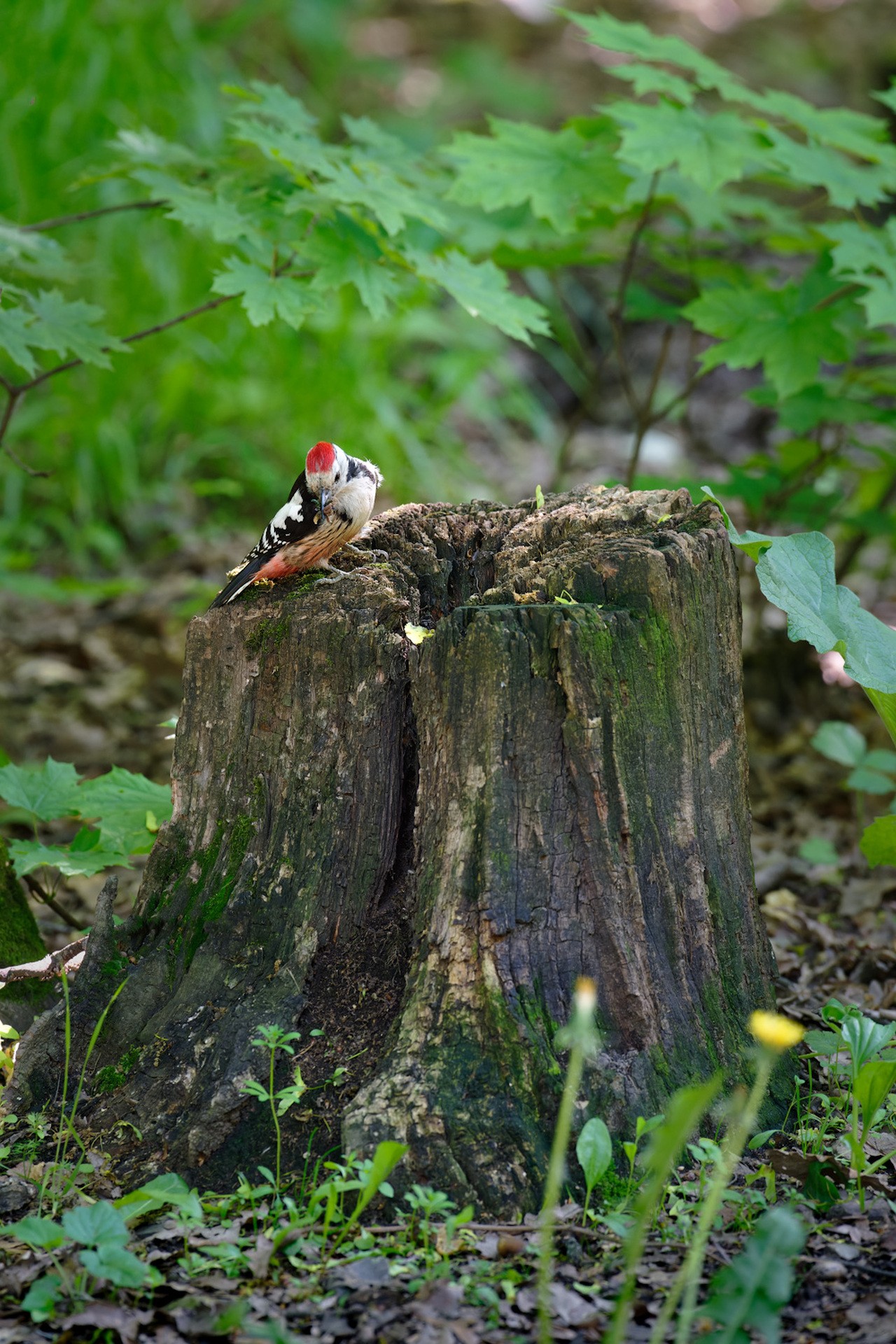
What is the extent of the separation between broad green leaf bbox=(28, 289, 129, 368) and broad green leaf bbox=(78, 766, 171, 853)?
109cm

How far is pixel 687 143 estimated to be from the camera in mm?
3012

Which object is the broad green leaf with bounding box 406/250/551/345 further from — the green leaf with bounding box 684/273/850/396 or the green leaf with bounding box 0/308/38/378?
the green leaf with bounding box 0/308/38/378

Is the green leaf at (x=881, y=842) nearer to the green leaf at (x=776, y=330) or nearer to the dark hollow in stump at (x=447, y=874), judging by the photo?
the dark hollow in stump at (x=447, y=874)

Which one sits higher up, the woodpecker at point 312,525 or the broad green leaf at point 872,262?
the broad green leaf at point 872,262

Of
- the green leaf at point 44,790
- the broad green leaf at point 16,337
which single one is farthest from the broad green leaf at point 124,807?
the broad green leaf at point 16,337

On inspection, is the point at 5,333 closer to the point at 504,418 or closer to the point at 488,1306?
the point at 488,1306

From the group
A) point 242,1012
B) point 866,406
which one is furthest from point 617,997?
point 866,406

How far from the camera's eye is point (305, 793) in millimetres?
2174

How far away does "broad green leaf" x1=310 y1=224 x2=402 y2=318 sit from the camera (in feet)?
9.21

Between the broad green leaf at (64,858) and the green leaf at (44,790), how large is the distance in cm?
9

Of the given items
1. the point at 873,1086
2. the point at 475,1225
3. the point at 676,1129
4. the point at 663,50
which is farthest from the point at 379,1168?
the point at 663,50

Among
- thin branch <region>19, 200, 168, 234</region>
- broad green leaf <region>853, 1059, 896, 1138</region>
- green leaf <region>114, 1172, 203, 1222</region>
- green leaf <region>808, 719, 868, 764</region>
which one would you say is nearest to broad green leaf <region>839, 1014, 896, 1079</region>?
broad green leaf <region>853, 1059, 896, 1138</region>

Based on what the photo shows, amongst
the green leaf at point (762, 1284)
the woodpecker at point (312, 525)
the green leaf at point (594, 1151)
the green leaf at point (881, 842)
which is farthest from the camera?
the woodpecker at point (312, 525)

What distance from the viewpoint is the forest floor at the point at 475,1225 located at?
1559 mm
